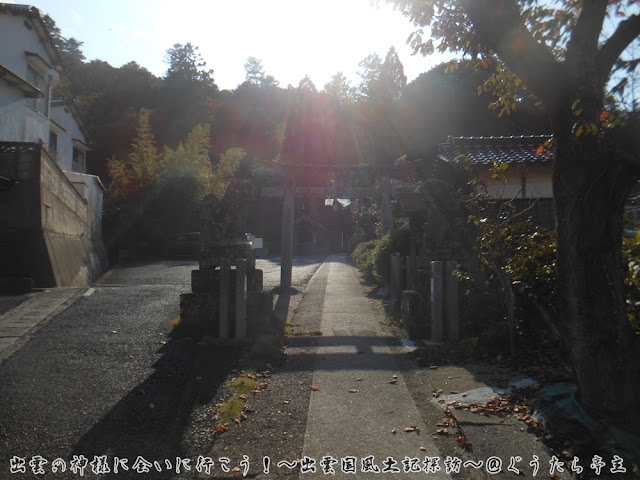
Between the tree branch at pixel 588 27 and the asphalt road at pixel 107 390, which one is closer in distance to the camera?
the tree branch at pixel 588 27

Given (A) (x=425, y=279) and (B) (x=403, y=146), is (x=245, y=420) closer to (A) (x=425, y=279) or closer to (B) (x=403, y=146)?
(A) (x=425, y=279)

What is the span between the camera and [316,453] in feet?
13.6

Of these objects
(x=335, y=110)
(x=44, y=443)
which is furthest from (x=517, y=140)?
(x=335, y=110)

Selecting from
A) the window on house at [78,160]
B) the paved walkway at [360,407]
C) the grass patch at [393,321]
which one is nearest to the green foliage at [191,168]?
the window on house at [78,160]

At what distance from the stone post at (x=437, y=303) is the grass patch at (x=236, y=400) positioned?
3067 millimetres

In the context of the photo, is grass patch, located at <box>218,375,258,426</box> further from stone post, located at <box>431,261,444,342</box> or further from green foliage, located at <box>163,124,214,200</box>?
A: green foliage, located at <box>163,124,214,200</box>

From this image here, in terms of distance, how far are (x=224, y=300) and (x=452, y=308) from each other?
10.4ft

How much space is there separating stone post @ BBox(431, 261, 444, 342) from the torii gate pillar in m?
6.71

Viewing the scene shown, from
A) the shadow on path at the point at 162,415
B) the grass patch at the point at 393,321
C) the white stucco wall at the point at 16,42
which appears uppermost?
the white stucco wall at the point at 16,42

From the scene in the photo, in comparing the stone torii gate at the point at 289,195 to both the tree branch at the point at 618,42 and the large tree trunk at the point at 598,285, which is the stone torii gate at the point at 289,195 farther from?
the tree branch at the point at 618,42

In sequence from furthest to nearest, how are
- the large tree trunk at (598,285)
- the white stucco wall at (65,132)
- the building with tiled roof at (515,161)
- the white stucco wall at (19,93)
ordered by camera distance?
the white stucco wall at (65,132), the white stucco wall at (19,93), the building with tiled roof at (515,161), the large tree trunk at (598,285)

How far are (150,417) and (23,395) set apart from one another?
53.6 inches

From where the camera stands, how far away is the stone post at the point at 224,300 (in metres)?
7.72

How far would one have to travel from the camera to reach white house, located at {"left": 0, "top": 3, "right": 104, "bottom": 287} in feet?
41.2
